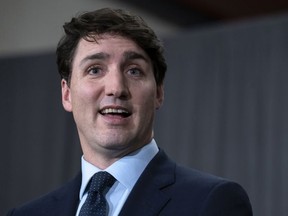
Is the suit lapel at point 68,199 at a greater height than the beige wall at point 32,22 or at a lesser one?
greater

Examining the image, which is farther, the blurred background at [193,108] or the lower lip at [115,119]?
the blurred background at [193,108]

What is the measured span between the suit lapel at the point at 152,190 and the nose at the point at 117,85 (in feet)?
0.51

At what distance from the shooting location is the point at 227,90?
377 cm

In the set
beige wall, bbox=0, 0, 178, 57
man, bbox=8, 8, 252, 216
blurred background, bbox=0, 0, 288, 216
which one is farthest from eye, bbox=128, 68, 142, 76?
beige wall, bbox=0, 0, 178, 57

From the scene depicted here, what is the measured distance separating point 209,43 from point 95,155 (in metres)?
2.69

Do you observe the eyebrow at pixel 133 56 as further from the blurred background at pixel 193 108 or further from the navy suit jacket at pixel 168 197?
the blurred background at pixel 193 108

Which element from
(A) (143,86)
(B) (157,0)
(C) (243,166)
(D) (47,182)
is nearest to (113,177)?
(A) (143,86)

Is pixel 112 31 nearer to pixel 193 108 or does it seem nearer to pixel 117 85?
pixel 117 85

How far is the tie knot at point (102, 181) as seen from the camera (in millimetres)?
1254

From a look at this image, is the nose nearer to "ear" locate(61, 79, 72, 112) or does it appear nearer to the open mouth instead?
the open mouth

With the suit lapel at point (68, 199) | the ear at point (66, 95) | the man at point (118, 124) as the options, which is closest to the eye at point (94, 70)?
the man at point (118, 124)

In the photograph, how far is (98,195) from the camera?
1.24 metres

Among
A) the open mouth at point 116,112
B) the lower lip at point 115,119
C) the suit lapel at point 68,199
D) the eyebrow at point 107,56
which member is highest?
the eyebrow at point 107,56

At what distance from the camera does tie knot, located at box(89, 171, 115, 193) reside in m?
1.25
